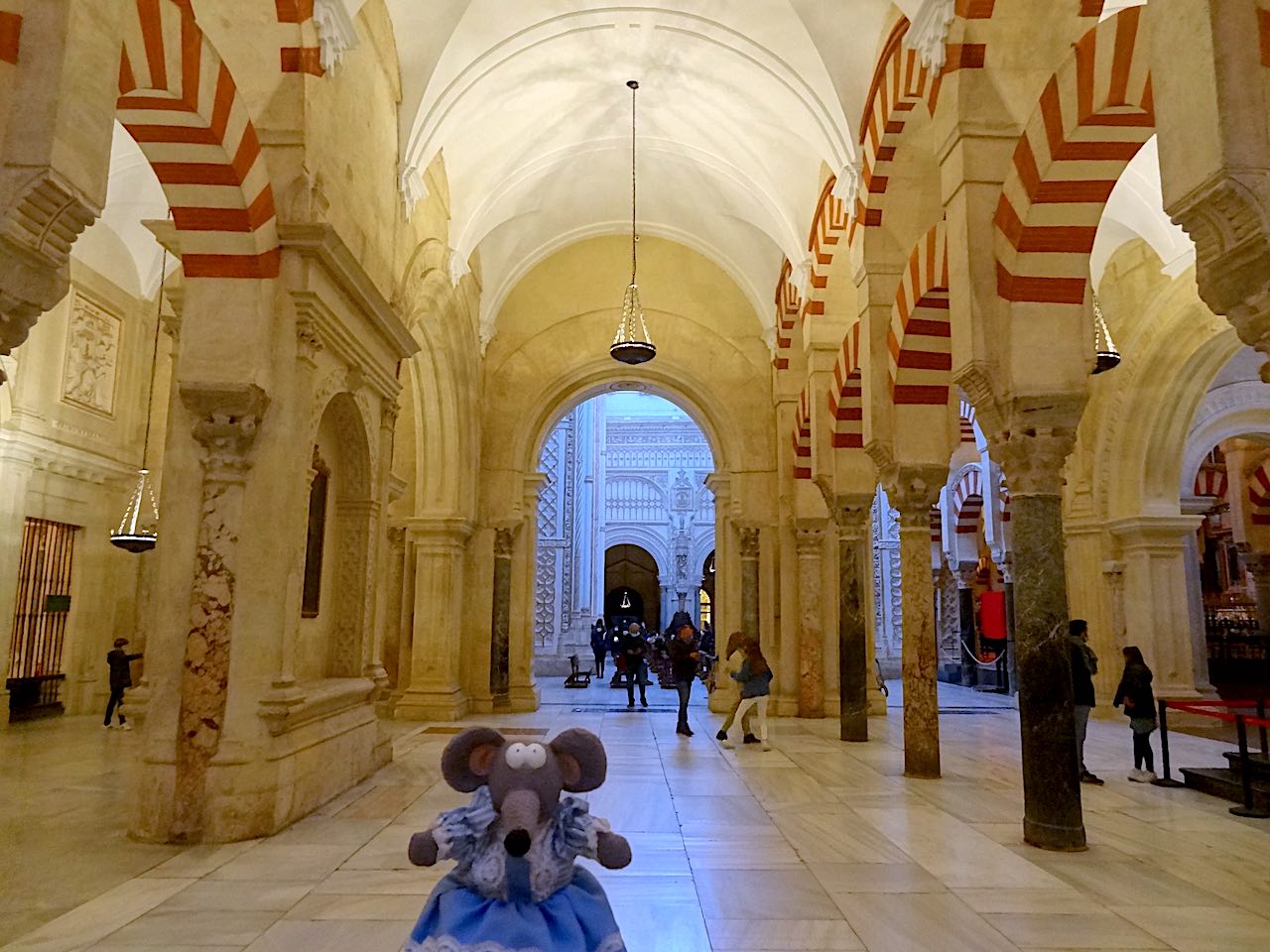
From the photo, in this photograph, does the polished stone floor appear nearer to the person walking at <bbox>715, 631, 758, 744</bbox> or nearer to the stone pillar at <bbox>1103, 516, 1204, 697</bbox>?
the person walking at <bbox>715, 631, 758, 744</bbox>

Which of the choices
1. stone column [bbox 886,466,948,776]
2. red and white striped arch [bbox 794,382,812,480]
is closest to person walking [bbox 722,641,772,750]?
stone column [bbox 886,466,948,776]

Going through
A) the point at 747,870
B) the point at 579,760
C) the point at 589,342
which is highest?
the point at 589,342

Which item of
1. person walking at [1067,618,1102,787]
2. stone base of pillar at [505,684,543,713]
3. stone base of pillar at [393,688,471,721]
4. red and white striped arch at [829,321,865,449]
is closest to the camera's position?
person walking at [1067,618,1102,787]

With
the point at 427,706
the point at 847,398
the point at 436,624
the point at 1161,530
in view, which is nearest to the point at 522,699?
the point at 427,706

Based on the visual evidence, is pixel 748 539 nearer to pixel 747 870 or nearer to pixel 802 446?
pixel 802 446

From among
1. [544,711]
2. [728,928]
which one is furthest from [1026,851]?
[544,711]

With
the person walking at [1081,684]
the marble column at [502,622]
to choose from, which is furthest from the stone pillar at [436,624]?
the person walking at [1081,684]

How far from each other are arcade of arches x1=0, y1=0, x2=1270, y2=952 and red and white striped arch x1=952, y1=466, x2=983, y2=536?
1750 millimetres

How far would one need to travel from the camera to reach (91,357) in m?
9.89

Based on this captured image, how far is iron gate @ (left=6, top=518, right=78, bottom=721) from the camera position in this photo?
9094mm

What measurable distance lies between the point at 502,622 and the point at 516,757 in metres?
8.86

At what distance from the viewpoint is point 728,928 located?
10.1 ft

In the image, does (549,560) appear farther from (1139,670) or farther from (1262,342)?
(1262,342)

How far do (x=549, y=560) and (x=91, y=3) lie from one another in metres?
15.7
